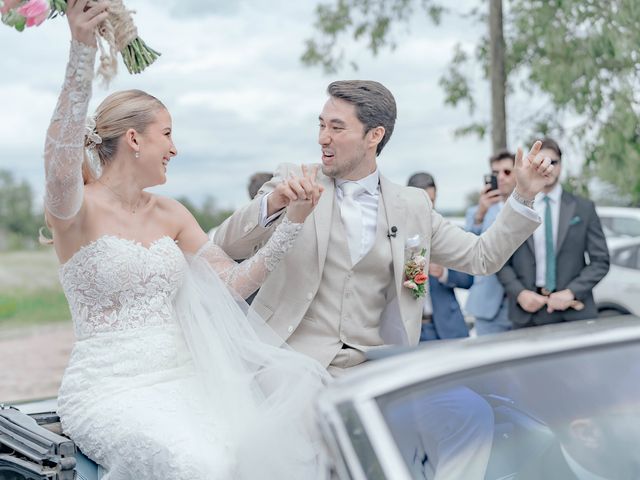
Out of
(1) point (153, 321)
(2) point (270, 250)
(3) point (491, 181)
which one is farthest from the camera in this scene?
(3) point (491, 181)

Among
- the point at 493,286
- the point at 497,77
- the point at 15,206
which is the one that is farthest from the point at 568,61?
the point at 15,206

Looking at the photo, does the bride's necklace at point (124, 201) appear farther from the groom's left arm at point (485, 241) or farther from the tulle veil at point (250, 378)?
the groom's left arm at point (485, 241)

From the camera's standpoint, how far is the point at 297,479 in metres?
3.22

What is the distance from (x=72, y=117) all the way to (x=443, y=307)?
4030 millimetres

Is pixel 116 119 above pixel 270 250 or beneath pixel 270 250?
above

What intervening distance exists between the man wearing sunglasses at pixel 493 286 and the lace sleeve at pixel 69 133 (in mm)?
4136

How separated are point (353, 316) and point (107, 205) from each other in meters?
1.14

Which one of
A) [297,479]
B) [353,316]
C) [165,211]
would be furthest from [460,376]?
[165,211]

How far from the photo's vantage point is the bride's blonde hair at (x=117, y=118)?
3961mm

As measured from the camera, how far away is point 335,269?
418 cm

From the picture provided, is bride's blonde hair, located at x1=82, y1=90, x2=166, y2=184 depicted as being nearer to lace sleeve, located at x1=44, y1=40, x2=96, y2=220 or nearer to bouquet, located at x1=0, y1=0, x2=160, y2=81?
bouquet, located at x1=0, y1=0, x2=160, y2=81

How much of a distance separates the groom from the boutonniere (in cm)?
2

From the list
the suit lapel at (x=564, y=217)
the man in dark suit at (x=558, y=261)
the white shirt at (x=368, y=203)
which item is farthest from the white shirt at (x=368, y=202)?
the suit lapel at (x=564, y=217)

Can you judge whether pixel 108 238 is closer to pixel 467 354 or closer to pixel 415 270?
pixel 415 270
